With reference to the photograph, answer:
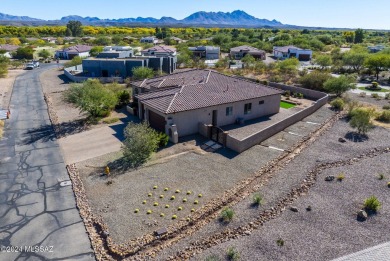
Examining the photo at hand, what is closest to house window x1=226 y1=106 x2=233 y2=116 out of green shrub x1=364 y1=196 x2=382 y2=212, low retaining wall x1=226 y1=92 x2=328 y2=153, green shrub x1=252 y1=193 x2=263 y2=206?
low retaining wall x1=226 y1=92 x2=328 y2=153

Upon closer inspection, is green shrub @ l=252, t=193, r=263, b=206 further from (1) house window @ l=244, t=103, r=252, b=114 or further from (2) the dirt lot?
(2) the dirt lot

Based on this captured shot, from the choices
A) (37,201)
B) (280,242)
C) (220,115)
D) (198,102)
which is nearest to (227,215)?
(280,242)

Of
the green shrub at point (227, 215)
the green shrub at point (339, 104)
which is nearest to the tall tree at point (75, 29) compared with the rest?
the green shrub at point (339, 104)

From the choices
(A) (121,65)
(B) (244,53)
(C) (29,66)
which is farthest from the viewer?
(B) (244,53)

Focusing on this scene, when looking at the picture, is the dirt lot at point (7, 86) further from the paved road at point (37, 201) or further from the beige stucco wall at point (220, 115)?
the beige stucco wall at point (220, 115)

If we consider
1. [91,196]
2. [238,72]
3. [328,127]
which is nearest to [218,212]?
[91,196]

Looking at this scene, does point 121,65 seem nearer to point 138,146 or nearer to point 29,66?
point 29,66

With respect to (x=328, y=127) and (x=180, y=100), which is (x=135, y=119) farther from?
(x=328, y=127)
